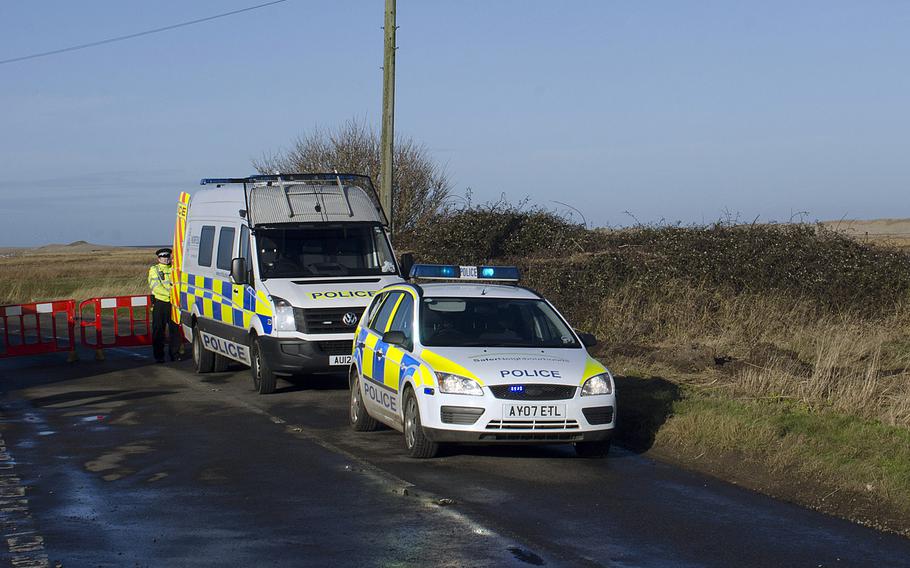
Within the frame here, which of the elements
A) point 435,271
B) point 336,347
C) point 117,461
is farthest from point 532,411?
point 336,347

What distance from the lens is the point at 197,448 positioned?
37.6 feet

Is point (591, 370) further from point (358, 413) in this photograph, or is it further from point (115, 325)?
point (115, 325)

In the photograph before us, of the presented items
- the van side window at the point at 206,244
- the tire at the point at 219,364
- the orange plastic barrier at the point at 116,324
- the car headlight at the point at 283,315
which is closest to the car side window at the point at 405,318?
the car headlight at the point at 283,315

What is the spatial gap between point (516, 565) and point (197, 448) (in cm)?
534

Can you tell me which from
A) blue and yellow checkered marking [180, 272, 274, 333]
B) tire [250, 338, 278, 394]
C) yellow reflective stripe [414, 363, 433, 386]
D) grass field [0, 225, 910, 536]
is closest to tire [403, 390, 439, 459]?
yellow reflective stripe [414, 363, 433, 386]

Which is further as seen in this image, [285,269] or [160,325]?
[160,325]

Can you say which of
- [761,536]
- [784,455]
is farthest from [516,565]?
[784,455]

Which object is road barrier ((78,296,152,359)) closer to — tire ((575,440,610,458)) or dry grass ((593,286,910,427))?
dry grass ((593,286,910,427))

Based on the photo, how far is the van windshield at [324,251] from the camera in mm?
16219

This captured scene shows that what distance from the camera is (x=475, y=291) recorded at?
12.0m

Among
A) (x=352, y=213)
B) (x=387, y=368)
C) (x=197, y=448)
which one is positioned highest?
(x=352, y=213)

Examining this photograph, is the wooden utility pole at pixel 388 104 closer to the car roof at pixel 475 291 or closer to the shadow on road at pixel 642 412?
the shadow on road at pixel 642 412

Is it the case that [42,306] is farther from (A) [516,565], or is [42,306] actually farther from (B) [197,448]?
(A) [516,565]

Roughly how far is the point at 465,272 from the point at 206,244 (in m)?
6.41
